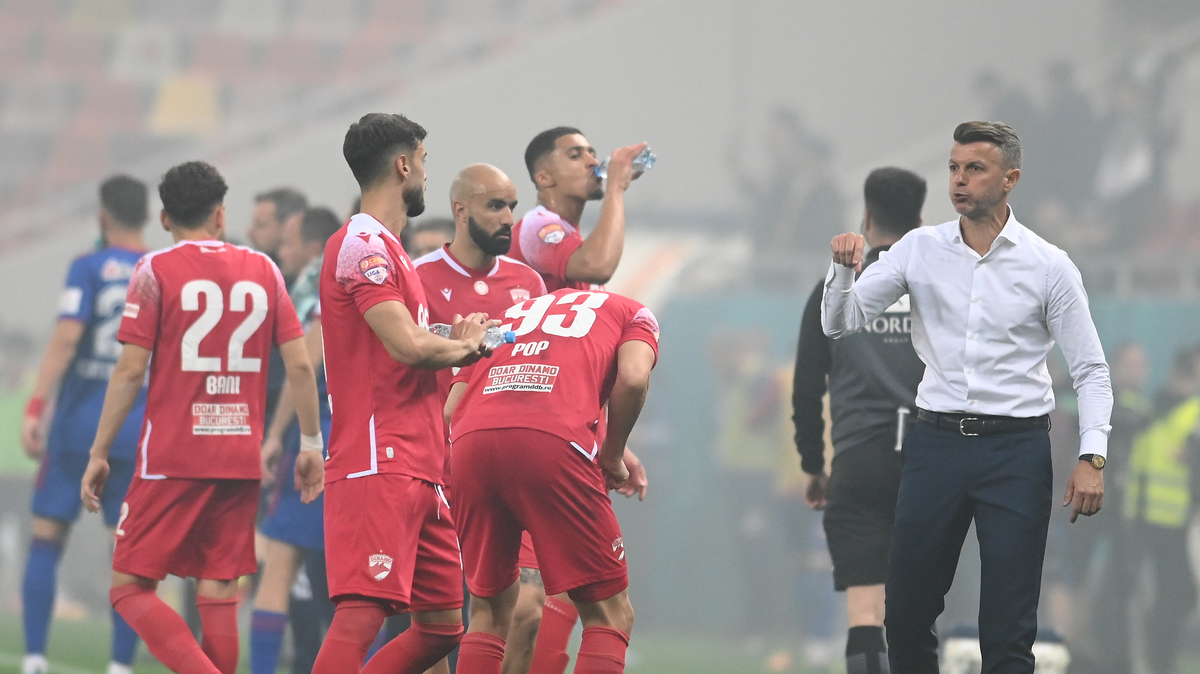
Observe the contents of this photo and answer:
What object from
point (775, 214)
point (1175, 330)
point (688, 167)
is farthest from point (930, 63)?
point (1175, 330)

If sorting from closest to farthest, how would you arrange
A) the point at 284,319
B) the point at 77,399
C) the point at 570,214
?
the point at 284,319 < the point at 570,214 < the point at 77,399

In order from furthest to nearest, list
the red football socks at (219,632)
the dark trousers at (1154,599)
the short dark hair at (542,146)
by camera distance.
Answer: the dark trousers at (1154,599), the short dark hair at (542,146), the red football socks at (219,632)

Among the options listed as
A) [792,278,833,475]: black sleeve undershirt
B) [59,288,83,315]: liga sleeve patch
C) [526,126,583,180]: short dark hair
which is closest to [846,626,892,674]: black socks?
[792,278,833,475]: black sleeve undershirt

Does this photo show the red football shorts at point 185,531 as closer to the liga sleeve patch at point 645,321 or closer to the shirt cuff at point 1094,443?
the liga sleeve patch at point 645,321

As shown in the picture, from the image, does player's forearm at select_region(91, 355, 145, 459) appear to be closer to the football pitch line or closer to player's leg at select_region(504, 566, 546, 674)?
player's leg at select_region(504, 566, 546, 674)

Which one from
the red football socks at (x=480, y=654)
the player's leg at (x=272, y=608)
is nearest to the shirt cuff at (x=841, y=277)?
the red football socks at (x=480, y=654)

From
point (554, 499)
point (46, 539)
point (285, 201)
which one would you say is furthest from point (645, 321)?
point (46, 539)

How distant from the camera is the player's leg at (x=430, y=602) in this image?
153 inches

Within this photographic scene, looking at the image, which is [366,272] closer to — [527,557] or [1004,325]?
[527,557]

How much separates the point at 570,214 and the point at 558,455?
1572 millimetres

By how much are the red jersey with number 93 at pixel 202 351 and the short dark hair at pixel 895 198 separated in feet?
7.26

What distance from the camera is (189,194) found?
16.3 ft

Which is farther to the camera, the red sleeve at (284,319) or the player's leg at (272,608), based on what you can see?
the player's leg at (272,608)

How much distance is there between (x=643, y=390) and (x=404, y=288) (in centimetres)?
79
